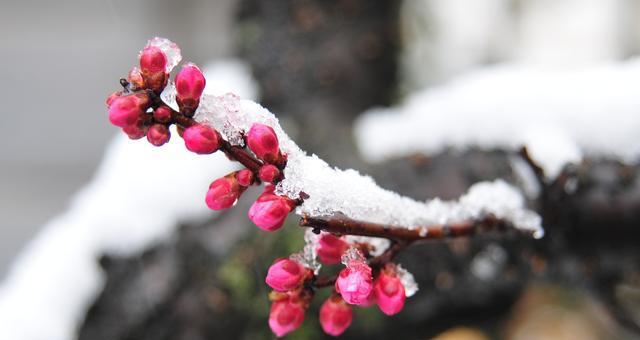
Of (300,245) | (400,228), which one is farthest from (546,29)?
(400,228)

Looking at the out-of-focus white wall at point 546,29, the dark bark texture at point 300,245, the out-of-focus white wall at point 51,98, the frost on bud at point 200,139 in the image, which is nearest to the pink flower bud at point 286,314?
the frost on bud at point 200,139

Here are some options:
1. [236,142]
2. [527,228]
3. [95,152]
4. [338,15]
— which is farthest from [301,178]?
[95,152]

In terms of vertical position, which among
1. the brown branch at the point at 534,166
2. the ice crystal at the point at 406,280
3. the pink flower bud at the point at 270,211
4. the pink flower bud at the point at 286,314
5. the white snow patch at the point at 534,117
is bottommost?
the pink flower bud at the point at 286,314

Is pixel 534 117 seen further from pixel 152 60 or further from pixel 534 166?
pixel 152 60

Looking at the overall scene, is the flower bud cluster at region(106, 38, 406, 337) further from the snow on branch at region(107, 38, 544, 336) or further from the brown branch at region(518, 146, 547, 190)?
the brown branch at region(518, 146, 547, 190)

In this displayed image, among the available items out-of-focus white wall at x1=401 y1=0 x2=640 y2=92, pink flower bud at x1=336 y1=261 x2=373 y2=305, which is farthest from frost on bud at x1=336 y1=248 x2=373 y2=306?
out-of-focus white wall at x1=401 y1=0 x2=640 y2=92

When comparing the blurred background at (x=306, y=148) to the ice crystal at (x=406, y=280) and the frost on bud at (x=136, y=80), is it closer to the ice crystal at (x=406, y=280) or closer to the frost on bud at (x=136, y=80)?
the ice crystal at (x=406, y=280)

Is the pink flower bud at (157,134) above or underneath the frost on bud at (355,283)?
above
